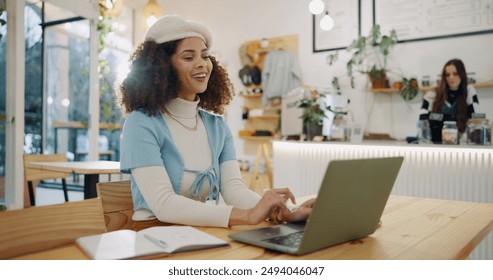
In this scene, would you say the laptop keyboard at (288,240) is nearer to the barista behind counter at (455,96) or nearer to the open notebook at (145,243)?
the open notebook at (145,243)

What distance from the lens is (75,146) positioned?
5.12 m

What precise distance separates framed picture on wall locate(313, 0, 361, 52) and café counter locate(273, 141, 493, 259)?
79.9 inches

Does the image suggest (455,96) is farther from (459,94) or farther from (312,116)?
(312,116)

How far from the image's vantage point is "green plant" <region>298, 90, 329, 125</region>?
3.52 metres

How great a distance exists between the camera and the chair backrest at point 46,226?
0.81 metres

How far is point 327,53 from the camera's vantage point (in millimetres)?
5109

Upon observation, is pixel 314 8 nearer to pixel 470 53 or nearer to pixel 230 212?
pixel 470 53

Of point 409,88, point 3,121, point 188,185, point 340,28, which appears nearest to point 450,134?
point 409,88

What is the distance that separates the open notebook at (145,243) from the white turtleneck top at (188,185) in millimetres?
169

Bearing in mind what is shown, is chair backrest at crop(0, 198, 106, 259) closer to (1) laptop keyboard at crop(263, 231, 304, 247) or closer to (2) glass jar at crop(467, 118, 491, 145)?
(1) laptop keyboard at crop(263, 231, 304, 247)

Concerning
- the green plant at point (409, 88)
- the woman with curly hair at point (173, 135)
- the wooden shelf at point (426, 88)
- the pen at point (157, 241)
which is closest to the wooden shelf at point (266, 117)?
the wooden shelf at point (426, 88)

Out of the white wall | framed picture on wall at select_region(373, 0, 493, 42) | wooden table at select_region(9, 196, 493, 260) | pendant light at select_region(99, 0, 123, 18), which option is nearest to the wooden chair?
pendant light at select_region(99, 0, 123, 18)
